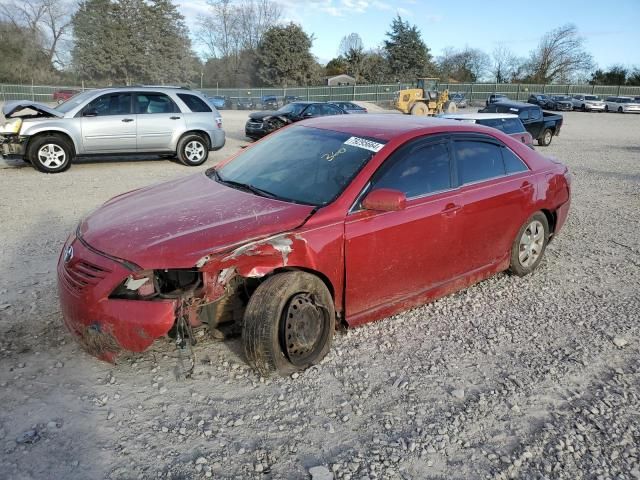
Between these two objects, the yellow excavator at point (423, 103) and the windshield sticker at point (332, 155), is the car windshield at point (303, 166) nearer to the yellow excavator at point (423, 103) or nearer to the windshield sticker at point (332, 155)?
the windshield sticker at point (332, 155)

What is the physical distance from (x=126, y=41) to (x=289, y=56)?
18.1 m

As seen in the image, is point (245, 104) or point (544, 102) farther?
point (245, 104)

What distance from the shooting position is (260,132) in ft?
58.2

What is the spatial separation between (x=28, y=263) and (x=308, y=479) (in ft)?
13.2

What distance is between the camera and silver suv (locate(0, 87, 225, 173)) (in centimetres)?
1020

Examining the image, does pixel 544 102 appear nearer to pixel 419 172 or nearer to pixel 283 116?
pixel 283 116

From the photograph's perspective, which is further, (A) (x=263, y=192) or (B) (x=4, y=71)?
(B) (x=4, y=71)

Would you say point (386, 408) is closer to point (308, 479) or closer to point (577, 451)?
point (308, 479)

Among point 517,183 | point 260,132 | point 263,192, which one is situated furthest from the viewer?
point 260,132

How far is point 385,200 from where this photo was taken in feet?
11.1

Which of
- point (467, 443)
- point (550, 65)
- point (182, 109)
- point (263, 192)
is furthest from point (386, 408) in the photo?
point (550, 65)

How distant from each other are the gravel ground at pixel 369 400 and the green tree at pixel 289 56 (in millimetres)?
59302

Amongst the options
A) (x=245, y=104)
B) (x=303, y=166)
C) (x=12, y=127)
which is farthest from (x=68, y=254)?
(x=245, y=104)

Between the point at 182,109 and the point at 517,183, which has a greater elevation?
the point at 182,109
